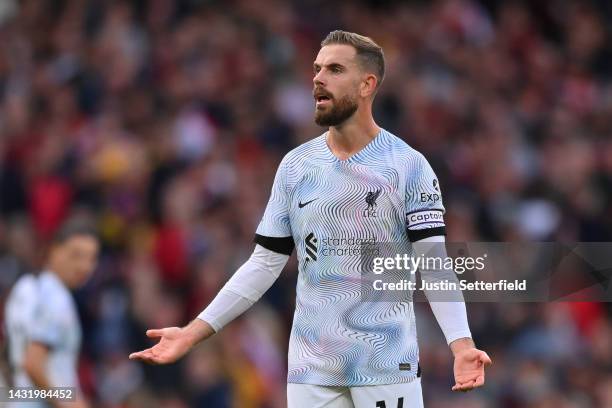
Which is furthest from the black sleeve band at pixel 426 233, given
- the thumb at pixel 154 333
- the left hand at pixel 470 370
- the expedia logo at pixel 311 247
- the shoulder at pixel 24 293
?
the shoulder at pixel 24 293

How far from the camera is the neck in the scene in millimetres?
6379

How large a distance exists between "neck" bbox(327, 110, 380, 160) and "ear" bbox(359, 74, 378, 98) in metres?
0.09

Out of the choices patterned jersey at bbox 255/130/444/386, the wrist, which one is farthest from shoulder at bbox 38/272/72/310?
the wrist

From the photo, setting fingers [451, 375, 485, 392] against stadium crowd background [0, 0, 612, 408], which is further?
stadium crowd background [0, 0, 612, 408]

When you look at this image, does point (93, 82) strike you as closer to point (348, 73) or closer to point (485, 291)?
point (485, 291)

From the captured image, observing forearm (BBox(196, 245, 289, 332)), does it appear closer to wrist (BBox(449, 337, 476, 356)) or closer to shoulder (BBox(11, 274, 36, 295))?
wrist (BBox(449, 337, 476, 356))

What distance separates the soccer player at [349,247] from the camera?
6.18 m

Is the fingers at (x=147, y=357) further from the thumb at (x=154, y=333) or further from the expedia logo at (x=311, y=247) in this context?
the expedia logo at (x=311, y=247)

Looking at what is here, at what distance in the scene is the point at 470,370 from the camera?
595 centimetres

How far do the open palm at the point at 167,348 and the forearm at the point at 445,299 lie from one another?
108 cm

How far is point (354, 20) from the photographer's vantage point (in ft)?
52.8

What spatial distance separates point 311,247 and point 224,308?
1.61 feet

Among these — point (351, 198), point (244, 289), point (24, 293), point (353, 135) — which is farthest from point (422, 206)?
point (24, 293)

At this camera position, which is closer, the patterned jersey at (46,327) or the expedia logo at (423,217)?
the expedia logo at (423,217)
